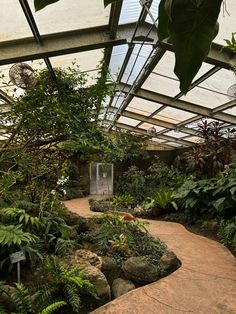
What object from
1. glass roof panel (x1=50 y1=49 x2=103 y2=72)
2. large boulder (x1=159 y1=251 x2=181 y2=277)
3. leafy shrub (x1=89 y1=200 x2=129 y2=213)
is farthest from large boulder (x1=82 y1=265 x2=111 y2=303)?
leafy shrub (x1=89 y1=200 x2=129 y2=213)

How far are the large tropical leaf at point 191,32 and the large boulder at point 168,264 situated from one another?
359 cm

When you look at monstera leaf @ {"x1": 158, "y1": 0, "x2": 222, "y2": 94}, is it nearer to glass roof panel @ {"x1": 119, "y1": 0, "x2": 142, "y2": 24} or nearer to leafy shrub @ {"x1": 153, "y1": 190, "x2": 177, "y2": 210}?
glass roof panel @ {"x1": 119, "y1": 0, "x2": 142, "y2": 24}

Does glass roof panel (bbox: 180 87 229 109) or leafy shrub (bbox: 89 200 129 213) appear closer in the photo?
glass roof panel (bbox: 180 87 229 109)

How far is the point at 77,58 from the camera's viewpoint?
5.21m

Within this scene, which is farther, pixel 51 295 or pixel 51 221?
pixel 51 221

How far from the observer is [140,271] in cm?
346

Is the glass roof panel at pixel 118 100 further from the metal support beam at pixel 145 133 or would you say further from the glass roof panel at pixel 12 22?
Answer: the glass roof panel at pixel 12 22

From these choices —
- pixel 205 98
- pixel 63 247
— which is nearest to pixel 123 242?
pixel 63 247

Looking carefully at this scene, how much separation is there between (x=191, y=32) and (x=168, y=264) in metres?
3.73

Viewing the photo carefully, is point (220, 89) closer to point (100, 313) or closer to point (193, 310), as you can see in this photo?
point (193, 310)

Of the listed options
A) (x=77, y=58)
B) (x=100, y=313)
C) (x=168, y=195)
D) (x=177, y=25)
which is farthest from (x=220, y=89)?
(x=177, y=25)

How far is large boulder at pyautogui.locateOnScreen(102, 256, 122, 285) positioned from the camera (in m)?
3.60

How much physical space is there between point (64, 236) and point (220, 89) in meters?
3.86

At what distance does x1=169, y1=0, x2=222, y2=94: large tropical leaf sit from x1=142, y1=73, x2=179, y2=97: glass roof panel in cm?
565
